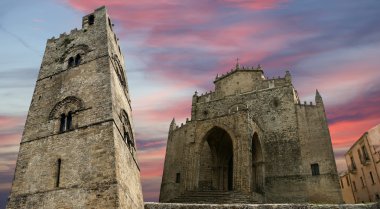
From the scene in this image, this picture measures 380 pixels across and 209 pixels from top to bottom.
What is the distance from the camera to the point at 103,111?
50.5ft

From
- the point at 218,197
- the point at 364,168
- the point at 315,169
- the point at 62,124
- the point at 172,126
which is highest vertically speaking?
the point at 172,126

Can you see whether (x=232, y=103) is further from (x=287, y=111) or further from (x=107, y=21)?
(x=107, y=21)

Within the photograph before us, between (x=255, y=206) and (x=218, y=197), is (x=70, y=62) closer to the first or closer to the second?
(x=218, y=197)

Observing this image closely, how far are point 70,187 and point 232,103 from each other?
21592 millimetres

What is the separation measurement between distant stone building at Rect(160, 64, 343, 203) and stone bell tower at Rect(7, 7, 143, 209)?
24.5 ft

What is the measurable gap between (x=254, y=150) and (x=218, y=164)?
335 cm

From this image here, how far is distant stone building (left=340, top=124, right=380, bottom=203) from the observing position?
2692 cm

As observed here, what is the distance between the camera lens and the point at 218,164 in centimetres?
2798

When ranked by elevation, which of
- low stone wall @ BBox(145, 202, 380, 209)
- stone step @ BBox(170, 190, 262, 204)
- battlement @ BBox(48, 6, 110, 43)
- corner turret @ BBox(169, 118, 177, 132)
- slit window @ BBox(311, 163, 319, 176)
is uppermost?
battlement @ BBox(48, 6, 110, 43)

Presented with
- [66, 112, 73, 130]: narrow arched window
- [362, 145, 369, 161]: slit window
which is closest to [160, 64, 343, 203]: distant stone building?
[362, 145, 369, 161]: slit window

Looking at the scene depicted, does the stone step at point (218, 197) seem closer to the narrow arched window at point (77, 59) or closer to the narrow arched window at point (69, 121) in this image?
the narrow arched window at point (69, 121)

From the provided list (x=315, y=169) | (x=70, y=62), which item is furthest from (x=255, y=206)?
(x=315, y=169)

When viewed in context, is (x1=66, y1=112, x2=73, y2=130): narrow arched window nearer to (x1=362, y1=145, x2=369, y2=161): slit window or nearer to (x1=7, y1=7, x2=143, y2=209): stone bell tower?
(x1=7, y1=7, x2=143, y2=209): stone bell tower

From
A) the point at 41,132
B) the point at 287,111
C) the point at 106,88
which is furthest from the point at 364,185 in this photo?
the point at 41,132
